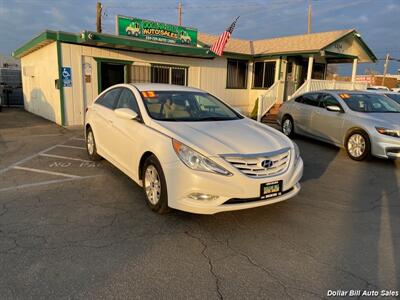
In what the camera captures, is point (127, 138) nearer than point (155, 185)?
No

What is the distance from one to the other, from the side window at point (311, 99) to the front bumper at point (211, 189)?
613 centimetres

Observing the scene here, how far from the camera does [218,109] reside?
5.14 meters

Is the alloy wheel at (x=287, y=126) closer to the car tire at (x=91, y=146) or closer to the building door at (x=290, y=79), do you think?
the car tire at (x=91, y=146)

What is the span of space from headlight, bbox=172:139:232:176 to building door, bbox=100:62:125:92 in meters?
9.05

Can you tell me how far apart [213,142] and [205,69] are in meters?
11.5

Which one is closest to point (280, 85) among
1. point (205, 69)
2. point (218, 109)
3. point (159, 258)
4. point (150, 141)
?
point (205, 69)

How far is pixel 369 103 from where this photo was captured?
7.95 meters

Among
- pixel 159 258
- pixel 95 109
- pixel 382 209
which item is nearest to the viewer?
pixel 159 258

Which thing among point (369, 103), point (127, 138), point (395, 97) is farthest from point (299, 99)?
point (395, 97)

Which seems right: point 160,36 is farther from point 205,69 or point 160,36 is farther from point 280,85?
point 280,85

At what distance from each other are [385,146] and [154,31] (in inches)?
379

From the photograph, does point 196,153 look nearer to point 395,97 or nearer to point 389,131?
point 389,131

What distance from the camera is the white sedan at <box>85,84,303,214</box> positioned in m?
3.38

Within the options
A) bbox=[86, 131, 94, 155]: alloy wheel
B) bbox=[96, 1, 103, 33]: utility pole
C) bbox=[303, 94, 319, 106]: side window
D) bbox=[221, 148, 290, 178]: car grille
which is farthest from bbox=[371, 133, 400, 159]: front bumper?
bbox=[96, 1, 103, 33]: utility pole
